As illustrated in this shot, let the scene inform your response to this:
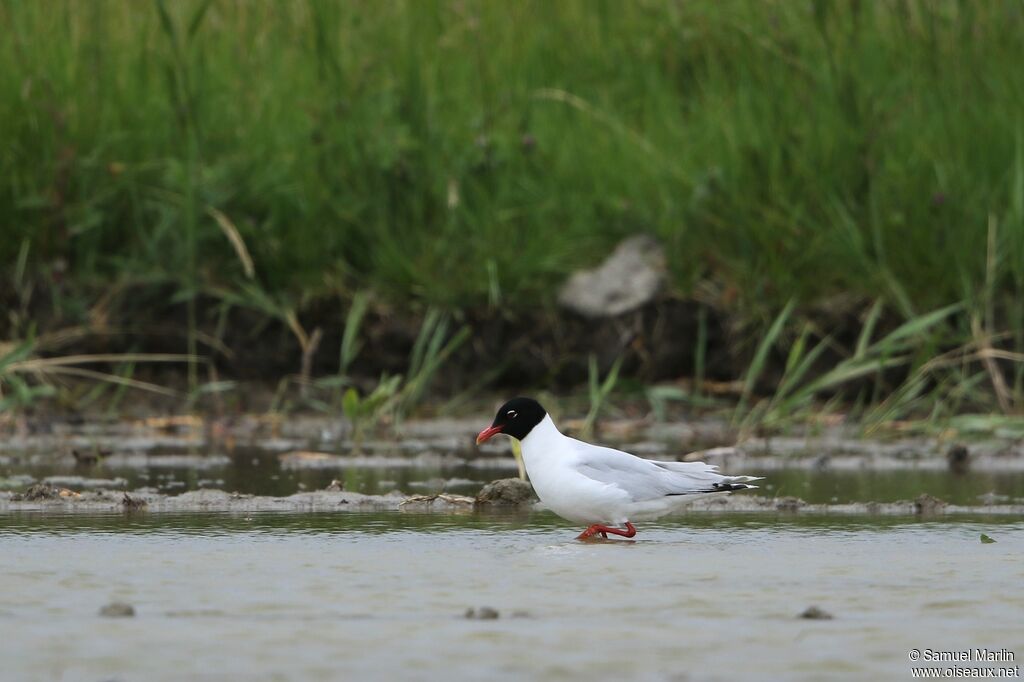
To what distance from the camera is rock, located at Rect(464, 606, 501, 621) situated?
135 inches

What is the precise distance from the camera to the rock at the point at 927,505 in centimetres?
519

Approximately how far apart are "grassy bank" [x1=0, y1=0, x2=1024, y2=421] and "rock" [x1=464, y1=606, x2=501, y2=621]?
439cm

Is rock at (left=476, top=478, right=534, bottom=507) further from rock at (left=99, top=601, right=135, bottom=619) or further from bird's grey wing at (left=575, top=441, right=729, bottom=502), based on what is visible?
rock at (left=99, top=601, right=135, bottom=619)

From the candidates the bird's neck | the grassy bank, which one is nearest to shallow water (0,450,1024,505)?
the bird's neck

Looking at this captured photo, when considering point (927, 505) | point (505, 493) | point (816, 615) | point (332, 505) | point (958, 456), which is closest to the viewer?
point (816, 615)

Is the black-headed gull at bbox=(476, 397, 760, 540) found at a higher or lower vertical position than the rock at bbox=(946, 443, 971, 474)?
lower

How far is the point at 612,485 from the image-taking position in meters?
4.80

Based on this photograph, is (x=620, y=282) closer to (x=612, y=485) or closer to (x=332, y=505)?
(x=332, y=505)

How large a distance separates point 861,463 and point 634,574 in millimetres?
2810

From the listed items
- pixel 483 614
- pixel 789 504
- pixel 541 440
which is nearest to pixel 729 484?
pixel 789 504

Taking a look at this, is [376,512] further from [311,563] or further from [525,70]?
[525,70]

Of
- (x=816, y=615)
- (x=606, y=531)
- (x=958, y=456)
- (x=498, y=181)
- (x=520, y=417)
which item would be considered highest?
(x=498, y=181)

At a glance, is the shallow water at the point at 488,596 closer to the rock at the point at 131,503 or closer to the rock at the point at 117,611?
the rock at the point at 117,611

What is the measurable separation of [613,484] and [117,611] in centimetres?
179
